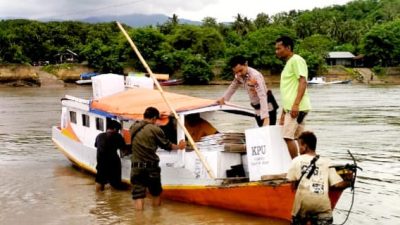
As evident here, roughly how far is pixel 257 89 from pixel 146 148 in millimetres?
2205

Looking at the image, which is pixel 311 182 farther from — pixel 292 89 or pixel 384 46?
pixel 384 46

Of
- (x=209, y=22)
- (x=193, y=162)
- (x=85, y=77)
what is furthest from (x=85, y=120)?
(x=209, y=22)

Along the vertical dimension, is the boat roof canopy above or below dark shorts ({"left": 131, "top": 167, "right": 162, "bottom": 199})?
above

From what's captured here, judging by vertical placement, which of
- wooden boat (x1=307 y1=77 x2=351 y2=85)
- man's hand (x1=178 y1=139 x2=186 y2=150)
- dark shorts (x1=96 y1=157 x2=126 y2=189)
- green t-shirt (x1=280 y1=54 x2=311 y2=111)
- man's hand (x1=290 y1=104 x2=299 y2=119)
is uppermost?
green t-shirt (x1=280 y1=54 x2=311 y2=111)

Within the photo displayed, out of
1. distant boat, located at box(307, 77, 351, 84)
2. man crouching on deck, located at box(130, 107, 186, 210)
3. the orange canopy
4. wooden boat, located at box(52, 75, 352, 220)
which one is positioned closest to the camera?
wooden boat, located at box(52, 75, 352, 220)

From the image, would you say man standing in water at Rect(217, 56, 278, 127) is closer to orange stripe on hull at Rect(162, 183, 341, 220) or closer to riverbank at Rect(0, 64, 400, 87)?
orange stripe on hull at Rect(162, 183, 341, 220)

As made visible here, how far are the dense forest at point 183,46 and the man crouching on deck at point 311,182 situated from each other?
68225 millimetres

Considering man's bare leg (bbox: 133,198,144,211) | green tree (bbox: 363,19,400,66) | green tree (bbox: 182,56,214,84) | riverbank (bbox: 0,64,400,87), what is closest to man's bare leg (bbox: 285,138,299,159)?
→ man's bare leg (bbox: 133,198,144,211)

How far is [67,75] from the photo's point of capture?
253 ft

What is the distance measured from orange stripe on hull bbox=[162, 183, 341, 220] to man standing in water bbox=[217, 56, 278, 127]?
1.30 metres

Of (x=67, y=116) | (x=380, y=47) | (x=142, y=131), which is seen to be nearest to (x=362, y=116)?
(x=67, y=116)

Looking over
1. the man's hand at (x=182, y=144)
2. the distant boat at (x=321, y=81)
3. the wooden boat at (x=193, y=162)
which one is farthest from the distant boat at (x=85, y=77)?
the man's hand at (x=182, y=144)

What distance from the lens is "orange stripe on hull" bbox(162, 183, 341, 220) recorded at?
9617mm

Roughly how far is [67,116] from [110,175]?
4.30 m
